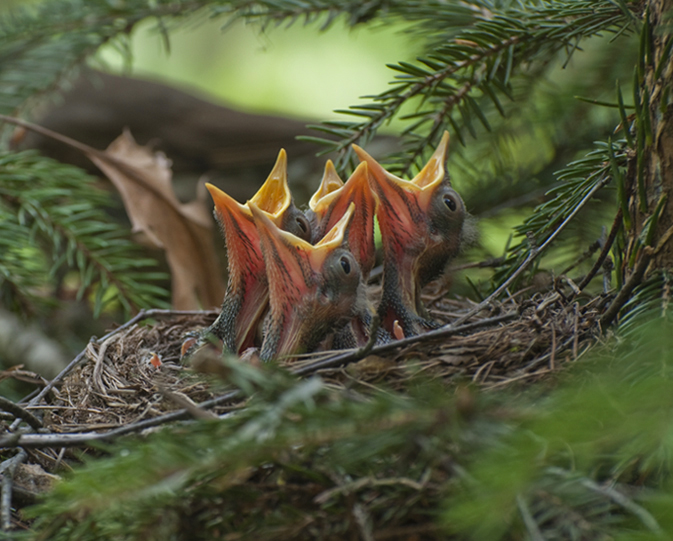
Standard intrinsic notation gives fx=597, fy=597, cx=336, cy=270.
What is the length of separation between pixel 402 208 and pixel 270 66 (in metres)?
3.28

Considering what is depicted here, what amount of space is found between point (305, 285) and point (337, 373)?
0.25 meters

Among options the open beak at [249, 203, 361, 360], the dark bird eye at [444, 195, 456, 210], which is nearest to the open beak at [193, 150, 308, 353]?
the open beak at [249, 203, 361, 360]

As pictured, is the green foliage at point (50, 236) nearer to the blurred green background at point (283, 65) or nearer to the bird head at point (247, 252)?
the bird head at point (247, 252)

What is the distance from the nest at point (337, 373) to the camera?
2.23ft

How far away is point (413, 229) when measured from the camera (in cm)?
113

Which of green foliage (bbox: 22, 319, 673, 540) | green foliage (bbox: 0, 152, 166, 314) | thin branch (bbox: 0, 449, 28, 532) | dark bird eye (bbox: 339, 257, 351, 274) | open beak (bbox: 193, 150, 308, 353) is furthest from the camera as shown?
green foliage (bbox: 0, 152, 166, 314)

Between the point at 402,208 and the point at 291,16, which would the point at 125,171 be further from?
the point at 402,208

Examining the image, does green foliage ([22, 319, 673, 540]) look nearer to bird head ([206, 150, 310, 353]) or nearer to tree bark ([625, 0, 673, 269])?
tree bark ([625, 0, 673, 269])

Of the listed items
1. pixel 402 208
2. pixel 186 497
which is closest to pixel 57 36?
pixel 402 208

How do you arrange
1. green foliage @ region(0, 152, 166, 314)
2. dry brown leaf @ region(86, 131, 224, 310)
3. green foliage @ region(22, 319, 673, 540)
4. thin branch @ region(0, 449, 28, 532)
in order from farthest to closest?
dry brown leaf @ region(86, 131, 224, 310), green foliage @ region(0, 152, 166, 314), thin branch @ region(0, 449, 28, 532), green foliage @ region(22, 319, 673, 540)

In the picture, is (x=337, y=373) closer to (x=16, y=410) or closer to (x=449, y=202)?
(x=16, y=410)

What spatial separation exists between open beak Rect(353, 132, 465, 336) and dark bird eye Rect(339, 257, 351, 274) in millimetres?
182

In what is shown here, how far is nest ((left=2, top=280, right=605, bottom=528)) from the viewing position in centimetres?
68

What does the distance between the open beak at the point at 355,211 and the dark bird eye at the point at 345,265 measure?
0.44 feet
